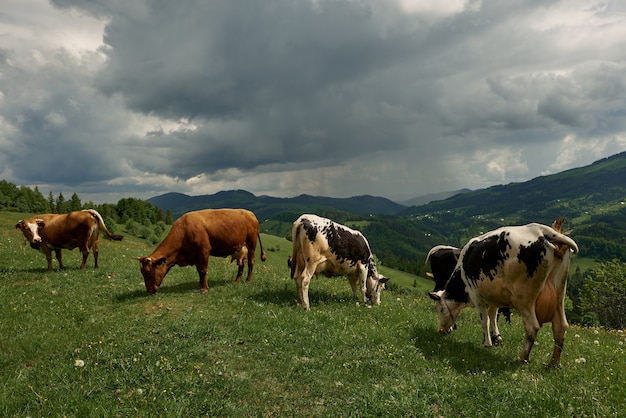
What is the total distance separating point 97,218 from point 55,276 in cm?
398

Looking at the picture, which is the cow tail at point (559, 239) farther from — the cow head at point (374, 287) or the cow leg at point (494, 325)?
the cow head at point (374, 287)

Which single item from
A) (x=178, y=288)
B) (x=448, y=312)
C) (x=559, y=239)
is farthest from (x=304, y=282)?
(x=559, y=239)

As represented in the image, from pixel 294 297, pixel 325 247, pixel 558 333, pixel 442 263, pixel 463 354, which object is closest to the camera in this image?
pixel 558 333

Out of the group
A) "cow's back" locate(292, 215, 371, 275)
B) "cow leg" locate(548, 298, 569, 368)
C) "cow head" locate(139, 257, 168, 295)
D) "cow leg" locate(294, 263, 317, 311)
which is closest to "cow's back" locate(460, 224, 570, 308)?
"cow leg" locate(548, 298, 569, 368)

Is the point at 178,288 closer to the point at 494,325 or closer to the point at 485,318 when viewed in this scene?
the point at 485,318

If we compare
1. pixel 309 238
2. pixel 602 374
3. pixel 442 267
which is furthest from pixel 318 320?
pixel 442 267

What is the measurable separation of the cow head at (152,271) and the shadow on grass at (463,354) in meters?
10.2

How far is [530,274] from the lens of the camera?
337 inches

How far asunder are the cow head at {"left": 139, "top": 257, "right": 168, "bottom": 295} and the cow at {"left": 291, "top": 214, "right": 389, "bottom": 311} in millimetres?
5434

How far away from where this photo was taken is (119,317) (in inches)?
469

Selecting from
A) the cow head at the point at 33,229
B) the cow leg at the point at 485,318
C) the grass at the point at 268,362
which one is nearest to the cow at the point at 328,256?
the grass at the point at 268,362

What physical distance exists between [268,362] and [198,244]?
809cm

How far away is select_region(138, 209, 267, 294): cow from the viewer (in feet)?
48.8

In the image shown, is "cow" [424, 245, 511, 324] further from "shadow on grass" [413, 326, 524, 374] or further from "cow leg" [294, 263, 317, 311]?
"cow leg" [294, 263, 317, 311]
